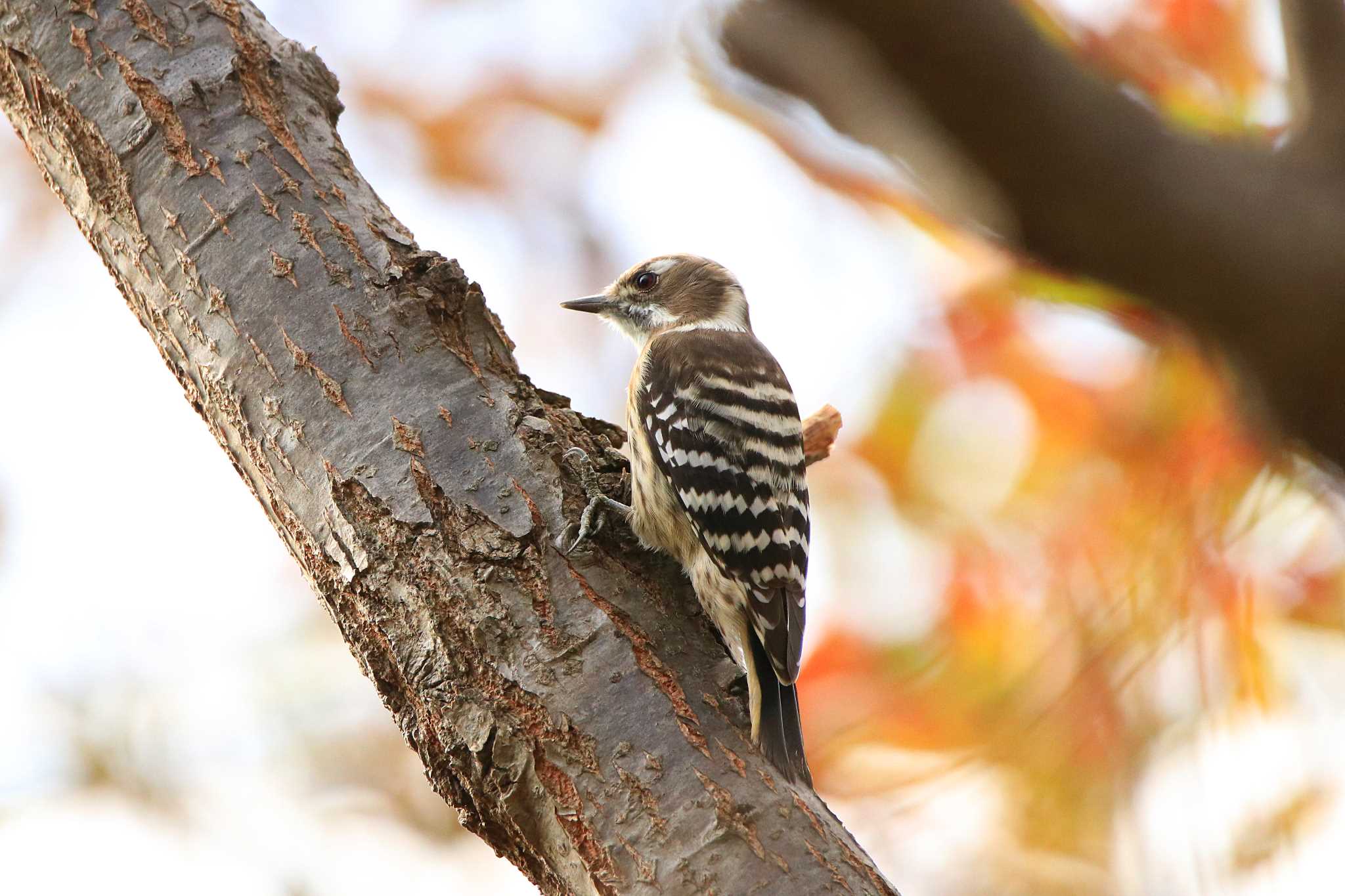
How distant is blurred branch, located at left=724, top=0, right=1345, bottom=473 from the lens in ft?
4.11

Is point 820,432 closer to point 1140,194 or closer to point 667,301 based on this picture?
point 667,301

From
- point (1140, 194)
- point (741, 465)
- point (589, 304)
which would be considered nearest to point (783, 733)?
point (741, 465)

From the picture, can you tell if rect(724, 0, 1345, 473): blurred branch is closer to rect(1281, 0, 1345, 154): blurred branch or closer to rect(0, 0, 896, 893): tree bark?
rect(1281, 0, 1345, 154): blurred branch

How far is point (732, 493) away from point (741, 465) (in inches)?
5.4

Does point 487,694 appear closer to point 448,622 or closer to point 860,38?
point 448,622

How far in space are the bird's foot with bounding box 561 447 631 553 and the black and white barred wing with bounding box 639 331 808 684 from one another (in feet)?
1.84

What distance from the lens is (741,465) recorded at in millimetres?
4258

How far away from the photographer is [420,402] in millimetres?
2996

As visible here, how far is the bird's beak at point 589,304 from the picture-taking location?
219 inches

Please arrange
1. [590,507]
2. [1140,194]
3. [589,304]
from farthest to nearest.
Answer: [589,304], [590,507], [1140,194]

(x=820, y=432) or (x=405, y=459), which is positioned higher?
(x=820, y=432)

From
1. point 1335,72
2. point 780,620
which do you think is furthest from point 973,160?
point 780,620

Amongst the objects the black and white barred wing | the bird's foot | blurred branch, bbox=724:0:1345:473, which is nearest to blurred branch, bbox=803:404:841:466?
the black and white barred wing

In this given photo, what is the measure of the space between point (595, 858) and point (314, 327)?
1539 millimetres
